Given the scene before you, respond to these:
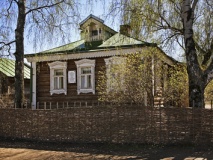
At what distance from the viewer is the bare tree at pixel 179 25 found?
1142cm

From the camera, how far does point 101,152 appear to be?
10.7 metres

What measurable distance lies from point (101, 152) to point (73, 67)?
11064 mm

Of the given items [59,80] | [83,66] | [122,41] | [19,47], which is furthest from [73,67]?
[122,41]

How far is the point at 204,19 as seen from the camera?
544 inches

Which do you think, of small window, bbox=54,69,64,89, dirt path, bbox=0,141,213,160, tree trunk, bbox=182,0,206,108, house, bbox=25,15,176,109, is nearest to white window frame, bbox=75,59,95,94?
house, bbox=25,15,176,109

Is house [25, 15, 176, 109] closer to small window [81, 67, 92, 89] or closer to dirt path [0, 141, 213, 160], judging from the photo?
small window [81, 67, 92, 89]

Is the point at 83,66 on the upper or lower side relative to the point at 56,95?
upper

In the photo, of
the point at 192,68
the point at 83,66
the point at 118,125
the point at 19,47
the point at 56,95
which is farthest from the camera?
the point at 56,95

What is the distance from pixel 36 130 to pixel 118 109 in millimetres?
3653

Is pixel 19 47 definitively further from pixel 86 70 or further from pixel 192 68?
pixel 192 68

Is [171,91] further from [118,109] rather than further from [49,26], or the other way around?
[49,26]

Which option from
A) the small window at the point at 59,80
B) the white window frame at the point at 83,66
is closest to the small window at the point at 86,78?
the white window frame at the point at 83,66

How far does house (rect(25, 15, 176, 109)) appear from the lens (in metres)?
20.2

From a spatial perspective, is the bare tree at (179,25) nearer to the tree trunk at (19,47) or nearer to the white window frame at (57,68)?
the tree trunk at (19,47)
